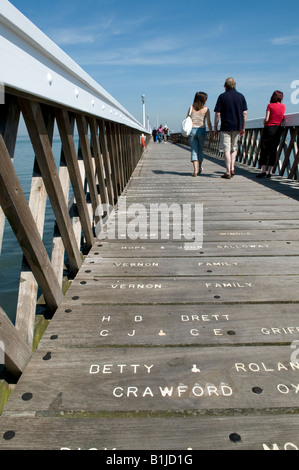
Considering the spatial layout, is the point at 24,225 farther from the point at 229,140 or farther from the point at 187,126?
the point at 229,140

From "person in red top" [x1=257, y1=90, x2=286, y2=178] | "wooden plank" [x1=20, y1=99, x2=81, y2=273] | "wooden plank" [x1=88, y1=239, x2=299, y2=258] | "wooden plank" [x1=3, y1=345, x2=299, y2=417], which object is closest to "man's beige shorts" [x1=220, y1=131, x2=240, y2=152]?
"person in red top" [x1=257, y1=90, x2=286, y2=178]

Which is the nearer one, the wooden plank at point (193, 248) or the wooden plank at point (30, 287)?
the wooden plank at point (30, 287)

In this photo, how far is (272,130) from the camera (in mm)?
6172

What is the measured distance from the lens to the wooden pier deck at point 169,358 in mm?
1199

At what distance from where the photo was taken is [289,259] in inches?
105

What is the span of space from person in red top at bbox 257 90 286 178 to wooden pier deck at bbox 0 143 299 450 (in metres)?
3.96

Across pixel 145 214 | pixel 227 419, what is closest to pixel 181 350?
pixel 227 419

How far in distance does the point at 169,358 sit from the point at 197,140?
550 centimetres

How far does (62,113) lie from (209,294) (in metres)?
1.43

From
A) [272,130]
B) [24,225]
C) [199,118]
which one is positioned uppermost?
[199,118]

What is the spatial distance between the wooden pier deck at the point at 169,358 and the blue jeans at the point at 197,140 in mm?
3898

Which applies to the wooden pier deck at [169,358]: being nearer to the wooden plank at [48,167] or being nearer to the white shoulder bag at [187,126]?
the wooden plank at [48,167]

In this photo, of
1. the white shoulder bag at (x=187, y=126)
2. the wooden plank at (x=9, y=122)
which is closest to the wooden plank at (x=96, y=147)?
the wooden plank at (x=9, y=122)

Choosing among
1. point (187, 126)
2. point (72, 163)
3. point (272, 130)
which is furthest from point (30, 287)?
point (272, 130)
